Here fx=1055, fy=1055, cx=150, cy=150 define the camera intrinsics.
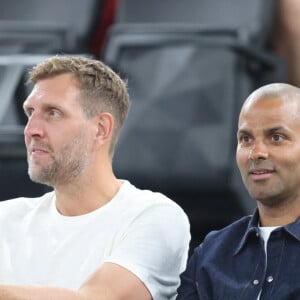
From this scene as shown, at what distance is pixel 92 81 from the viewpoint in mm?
1909


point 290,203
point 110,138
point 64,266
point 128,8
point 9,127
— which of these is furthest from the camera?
point 128,8

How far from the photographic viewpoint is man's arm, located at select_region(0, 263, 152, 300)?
5.37ft

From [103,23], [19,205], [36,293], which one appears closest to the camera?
[36,293]

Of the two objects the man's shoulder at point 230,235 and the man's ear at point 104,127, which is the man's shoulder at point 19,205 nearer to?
the man's ear at point 104,127

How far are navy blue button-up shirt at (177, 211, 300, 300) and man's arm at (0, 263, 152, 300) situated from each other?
3.3 inches

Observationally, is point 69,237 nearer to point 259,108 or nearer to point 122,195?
point 122,195

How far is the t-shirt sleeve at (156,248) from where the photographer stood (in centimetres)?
176

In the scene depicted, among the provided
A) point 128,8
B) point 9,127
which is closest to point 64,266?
point 9,127

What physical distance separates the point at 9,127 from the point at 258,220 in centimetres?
135

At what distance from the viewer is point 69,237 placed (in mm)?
1847

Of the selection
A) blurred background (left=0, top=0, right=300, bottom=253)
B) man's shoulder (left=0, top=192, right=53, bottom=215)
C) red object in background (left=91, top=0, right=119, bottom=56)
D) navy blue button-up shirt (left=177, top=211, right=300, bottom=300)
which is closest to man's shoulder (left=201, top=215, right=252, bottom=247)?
navy blue button-up shirt (left=177, top=211, right=300, bottom=300)

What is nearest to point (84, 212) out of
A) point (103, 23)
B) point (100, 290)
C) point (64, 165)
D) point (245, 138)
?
point (64, 165)

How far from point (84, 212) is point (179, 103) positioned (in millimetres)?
1165

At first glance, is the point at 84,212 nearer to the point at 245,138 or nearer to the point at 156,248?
the point at 156,248
